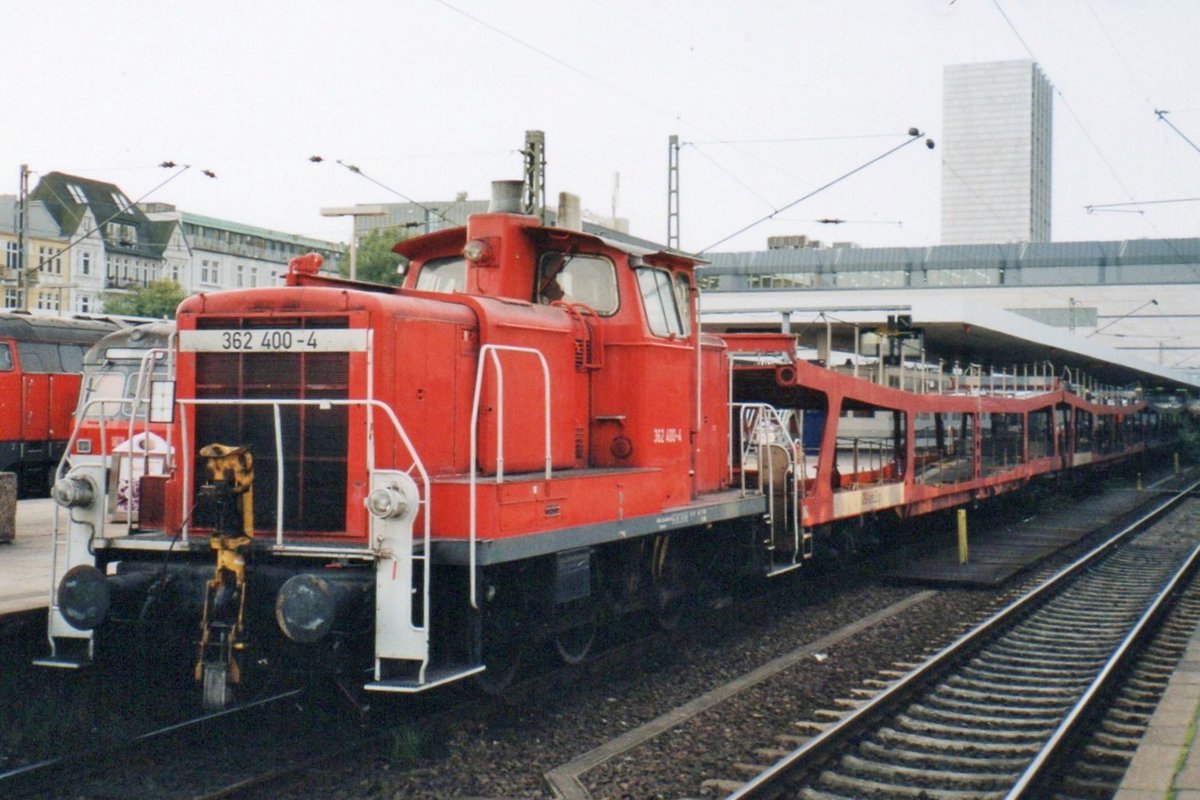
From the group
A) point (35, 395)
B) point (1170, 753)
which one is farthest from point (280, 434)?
point (35, 395)

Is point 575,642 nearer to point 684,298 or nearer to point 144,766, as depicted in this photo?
point 684,298

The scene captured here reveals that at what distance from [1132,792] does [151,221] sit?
222ft

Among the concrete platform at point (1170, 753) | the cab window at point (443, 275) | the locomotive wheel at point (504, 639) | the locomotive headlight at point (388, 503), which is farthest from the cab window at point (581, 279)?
the concrete platform at point (1170, 753)

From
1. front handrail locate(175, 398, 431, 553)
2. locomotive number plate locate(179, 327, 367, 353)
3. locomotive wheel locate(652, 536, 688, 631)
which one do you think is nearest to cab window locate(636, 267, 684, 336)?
locomotive wheel locate(652, 536, 688, 631)

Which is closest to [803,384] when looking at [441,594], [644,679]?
[644,679]

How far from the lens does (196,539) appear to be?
6824 mm

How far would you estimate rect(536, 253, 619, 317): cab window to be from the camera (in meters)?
8.73

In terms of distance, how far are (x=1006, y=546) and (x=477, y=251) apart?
11916 mm

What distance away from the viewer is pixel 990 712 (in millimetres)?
8031

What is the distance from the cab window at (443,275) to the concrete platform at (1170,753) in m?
5.17

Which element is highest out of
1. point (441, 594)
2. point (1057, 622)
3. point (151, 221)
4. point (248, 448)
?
point (151, 221)

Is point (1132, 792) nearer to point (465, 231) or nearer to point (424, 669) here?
point (424, 669)

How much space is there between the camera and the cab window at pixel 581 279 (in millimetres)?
8734

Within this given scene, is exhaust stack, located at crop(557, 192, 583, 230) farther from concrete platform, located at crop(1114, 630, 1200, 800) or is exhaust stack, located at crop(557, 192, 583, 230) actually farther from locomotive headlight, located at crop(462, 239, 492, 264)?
concrete platform, located at crop(1114, 630, 1200, 800)
